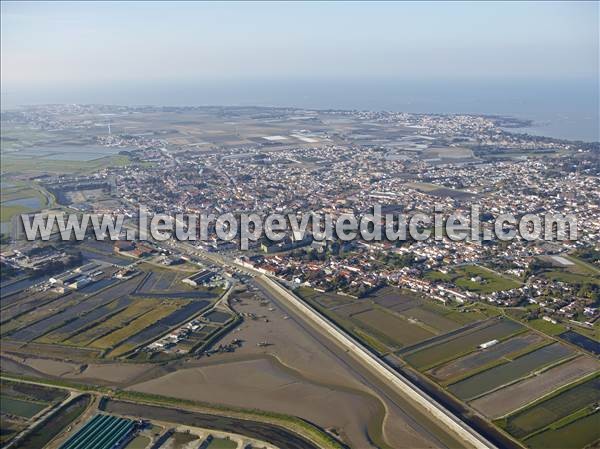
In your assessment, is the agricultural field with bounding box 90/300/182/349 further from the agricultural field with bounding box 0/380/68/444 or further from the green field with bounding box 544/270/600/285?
the green field with bounding box 544/270/600/285

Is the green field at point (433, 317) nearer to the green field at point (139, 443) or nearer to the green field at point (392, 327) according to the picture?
the green field at point (392, 327)

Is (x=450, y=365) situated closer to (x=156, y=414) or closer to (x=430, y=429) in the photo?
(x=430, y=429)

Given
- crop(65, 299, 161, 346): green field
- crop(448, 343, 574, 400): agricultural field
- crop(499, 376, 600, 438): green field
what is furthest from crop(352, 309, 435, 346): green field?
Result: crop(65, 299, 161, 346): green field

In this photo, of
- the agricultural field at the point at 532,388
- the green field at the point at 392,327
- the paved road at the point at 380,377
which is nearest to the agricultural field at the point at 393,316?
the green field at the point at 392,327

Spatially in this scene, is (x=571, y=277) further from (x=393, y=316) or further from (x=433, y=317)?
(x=393, y=316)

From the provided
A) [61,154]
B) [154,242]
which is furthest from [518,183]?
[61,154]
